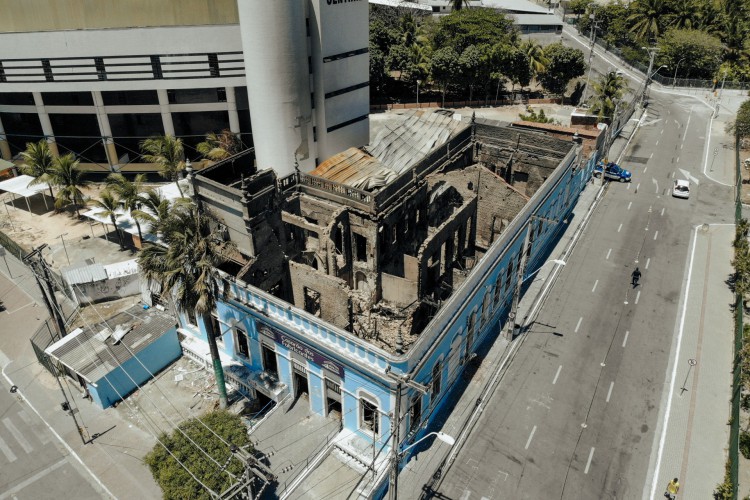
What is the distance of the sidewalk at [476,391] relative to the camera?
101 ft

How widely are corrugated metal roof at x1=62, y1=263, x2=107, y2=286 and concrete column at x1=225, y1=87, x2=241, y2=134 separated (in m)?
23.4

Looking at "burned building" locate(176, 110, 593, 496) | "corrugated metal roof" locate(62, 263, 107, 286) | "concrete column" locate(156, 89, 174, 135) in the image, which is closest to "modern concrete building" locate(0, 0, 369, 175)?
"concrete column" locate(156, 89, 174, 135)

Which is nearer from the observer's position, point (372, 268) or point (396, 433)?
point (396, 433)

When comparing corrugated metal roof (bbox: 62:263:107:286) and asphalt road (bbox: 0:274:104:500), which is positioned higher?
corrugated metal roof (bbox: 62:263:107:286)

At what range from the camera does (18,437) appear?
3434 centimetres

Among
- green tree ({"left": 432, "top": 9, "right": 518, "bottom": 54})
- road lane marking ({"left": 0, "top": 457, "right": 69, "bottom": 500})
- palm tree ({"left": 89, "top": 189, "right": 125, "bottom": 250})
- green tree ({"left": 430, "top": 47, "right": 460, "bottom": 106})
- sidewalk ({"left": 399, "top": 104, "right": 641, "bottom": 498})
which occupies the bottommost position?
road lane marking ({"left": 0, "top": 457, "right": 69, "bottom": 500})

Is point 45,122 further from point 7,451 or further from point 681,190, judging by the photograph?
point 681,190

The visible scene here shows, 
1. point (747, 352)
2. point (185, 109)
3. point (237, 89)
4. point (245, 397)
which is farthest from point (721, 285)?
point (185, 109)

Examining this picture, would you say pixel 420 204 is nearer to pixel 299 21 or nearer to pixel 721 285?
pixel 299 21

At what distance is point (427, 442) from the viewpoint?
107 feet

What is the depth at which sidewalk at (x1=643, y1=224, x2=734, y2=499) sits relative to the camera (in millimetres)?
31438

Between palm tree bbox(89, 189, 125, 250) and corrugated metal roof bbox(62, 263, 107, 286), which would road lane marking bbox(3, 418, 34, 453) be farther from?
palm tree bbox(89, 189, 125, 250)

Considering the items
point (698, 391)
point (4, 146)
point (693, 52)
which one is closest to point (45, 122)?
point (4, 146)

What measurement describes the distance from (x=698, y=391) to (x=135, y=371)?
38.0 metres
